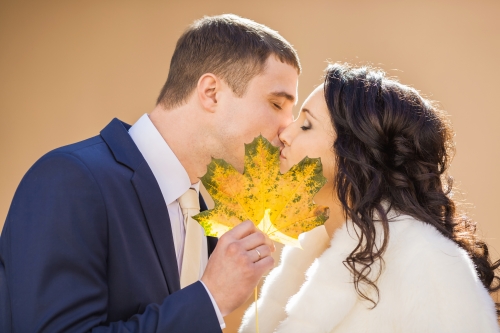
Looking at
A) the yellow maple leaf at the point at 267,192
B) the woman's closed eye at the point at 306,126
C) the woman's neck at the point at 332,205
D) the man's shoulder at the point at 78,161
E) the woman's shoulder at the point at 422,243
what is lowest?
the woman's shoulder at the point at 422,243

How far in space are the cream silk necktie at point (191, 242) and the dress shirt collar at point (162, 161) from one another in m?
0.04

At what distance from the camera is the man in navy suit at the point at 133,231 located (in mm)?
1254

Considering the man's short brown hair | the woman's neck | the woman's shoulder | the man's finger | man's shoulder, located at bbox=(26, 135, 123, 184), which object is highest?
the man's short brown hair

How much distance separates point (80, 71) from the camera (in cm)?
361

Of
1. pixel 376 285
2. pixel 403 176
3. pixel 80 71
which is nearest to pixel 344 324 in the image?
pixel 376 285

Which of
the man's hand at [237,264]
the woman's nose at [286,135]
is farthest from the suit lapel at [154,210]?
the woman's nose at [286,135]

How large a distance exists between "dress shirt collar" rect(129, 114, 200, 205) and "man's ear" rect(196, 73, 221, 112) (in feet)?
0.62

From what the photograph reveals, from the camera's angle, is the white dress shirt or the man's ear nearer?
the white dress shirt

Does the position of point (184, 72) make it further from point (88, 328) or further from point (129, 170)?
point (88, 328)

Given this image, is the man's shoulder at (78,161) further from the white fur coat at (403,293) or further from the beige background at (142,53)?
the beige background at (142,53)

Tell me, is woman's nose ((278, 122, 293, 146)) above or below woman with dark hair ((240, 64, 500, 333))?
above

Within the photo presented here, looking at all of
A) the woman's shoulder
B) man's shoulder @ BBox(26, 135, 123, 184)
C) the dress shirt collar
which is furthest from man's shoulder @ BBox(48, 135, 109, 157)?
the woman's shoulder

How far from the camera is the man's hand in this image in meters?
1.26

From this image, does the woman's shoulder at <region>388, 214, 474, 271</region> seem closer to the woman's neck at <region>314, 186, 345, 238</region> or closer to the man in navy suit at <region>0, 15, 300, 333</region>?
the woman's neck at <region>314, 186, 345, 238</region>
